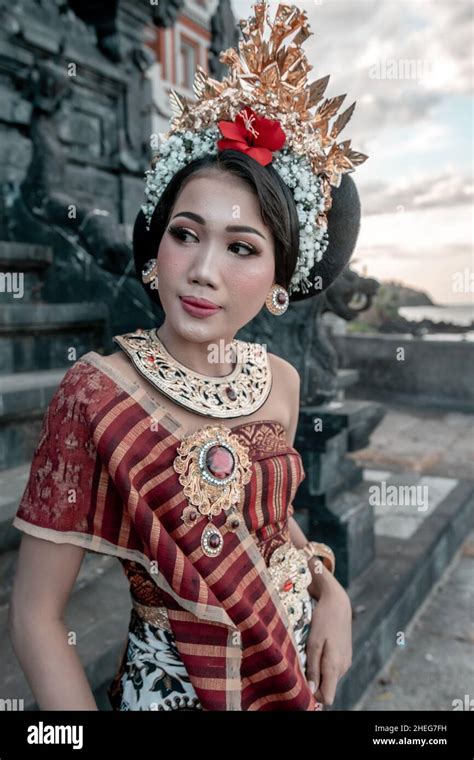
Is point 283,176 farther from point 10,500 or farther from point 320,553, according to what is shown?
point 10,500

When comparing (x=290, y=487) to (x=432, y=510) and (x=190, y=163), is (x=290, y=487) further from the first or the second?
(x=432, y=510)

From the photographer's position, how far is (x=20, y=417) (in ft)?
10.5

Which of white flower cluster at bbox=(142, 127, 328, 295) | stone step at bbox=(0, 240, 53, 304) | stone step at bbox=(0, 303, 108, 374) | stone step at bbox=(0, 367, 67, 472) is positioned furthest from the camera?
stone step at bbox=(0, 240, 53, 304)

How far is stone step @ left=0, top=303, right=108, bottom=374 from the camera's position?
3775mm

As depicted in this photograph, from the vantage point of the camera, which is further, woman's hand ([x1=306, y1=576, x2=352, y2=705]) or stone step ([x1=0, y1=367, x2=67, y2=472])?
stone step ([x1=0, y1=367, x2=67, y2=472])

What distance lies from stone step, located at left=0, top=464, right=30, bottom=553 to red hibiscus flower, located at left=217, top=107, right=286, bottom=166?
5.83ft

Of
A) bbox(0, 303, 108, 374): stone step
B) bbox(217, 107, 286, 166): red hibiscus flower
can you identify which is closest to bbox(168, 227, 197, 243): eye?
bbox(217, 107, 286, 166): red hibiscus flower

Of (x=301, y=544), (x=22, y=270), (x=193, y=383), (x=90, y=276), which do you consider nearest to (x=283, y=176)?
(x=193, y=383)

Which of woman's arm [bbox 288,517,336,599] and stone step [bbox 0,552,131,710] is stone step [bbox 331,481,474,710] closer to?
stone step [bbox 0,552,131,710]

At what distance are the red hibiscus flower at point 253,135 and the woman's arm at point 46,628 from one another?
0.98 m


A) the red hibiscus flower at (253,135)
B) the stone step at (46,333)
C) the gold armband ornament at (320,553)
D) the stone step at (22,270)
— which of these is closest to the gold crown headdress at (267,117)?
the red hibiscus flower at (253,135)

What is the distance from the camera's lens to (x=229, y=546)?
1373 mm

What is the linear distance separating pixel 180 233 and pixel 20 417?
Answer: 6.93 feet

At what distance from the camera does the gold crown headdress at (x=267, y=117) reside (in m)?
1.47
